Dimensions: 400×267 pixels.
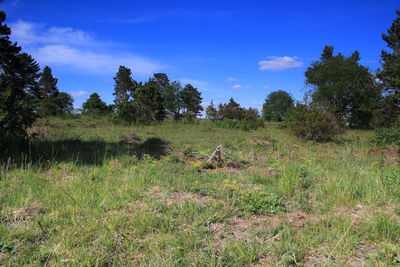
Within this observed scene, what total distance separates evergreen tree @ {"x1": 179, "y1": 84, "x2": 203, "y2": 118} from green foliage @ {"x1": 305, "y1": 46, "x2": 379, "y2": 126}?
2371cm

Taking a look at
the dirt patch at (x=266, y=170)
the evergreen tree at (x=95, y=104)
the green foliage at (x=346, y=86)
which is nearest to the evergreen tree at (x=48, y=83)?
the evergreen tree at (x=95, y=104)

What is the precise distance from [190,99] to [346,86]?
96.4 feet

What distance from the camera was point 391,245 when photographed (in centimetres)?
250

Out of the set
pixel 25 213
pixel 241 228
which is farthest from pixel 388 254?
pixel 25 213

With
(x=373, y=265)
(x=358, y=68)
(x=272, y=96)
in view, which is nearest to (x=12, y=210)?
(x=373, y=265)

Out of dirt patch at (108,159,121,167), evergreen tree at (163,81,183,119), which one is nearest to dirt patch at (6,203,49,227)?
dirt patch at (108,159,121,167)

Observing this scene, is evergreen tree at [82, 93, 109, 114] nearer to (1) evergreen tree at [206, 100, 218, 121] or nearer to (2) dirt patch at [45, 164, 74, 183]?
(1) evergreen tree at [206, 100, 218, 121]

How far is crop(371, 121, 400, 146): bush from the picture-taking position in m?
7.51

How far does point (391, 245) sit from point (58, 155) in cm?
677

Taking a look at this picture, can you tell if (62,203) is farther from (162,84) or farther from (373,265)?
(162,84)

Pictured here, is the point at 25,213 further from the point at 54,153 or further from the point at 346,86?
the point at 346,86

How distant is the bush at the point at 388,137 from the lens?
751 centimetres

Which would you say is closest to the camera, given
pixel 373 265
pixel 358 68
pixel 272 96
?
pixel 373 265

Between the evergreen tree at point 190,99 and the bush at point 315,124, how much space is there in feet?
127
